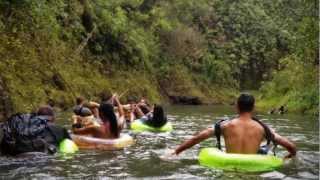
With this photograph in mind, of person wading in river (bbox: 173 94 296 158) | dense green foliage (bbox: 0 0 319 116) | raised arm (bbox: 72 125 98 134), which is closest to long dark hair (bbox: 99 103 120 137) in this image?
raised arm (bbox: 72 125 98 134)

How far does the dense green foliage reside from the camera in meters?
25.5

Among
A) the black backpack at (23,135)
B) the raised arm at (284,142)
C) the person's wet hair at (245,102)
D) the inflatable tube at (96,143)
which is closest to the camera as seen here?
the person's wet hair at (245,102)

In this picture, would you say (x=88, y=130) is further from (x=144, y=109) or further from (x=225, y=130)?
(x=144, y=109)

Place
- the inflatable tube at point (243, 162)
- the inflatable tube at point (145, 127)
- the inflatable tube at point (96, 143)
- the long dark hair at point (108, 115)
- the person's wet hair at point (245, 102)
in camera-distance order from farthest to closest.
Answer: the inflatable tube at point (145, 127)
the inflatable tube at point (96, 143)
the long dark hair at point (108, 115)
the inflatable tube at point (243, 162)
the person's wet hair at point (245, 102)

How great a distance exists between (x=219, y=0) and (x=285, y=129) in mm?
44679

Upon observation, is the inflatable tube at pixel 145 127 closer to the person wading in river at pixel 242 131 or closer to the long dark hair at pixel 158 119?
the long dark hair at pixel 158 119

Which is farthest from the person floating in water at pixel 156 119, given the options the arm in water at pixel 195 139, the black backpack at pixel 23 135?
the arm in water at pixel 195 139

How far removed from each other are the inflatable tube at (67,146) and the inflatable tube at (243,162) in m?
3.45

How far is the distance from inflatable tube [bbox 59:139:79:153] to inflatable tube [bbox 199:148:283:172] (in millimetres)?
3455

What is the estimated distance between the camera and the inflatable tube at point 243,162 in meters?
9.26

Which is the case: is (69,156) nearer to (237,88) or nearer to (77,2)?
(77,2)

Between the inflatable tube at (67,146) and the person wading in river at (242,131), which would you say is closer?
the person wading in river at (242,131)

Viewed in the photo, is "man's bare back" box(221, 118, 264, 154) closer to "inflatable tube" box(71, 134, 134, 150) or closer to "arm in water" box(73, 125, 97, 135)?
"inflatable tube" box(71, 134, 134, 150)

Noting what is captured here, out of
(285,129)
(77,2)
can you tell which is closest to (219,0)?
(77,2)
